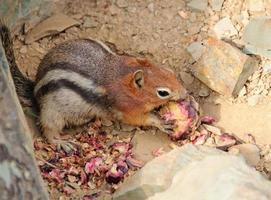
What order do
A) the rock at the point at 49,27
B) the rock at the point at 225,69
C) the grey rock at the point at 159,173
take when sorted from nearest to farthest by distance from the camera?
the grey rock at the point at 159,173
the rock at the point at 225,69
the rock at the point at 49,27

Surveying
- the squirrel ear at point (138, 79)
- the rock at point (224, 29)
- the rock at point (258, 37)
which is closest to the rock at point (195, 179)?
the squirrel ear at point (138, 79)

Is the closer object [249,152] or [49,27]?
[249,152]

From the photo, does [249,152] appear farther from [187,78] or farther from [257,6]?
[257,6]

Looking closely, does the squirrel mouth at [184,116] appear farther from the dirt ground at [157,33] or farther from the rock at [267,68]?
the rock at [267,68]

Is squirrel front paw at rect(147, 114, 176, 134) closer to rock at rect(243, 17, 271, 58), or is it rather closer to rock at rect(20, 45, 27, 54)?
rock at rect(243, 17, 271, 58)

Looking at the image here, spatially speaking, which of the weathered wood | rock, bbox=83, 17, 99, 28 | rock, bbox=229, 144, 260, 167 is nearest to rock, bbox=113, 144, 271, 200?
rock, bbox=229, 144, 260, 167

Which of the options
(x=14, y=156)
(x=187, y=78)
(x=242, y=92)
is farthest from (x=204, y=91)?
(x=14, y=156)

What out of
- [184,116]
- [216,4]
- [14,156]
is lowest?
[184,116]
